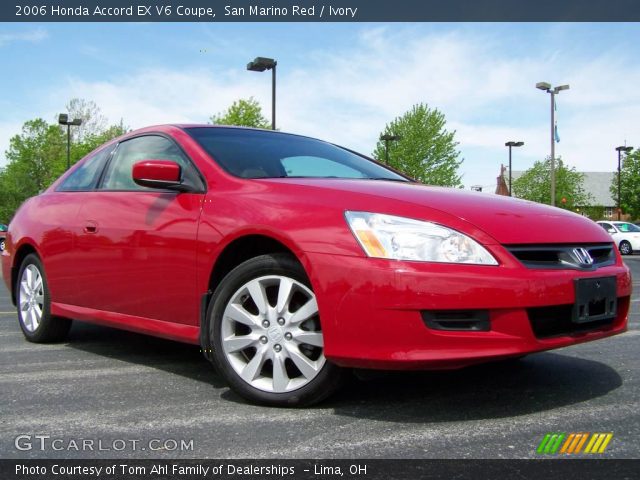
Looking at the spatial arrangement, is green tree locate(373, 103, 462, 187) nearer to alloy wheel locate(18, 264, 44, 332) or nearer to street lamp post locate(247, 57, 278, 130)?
street lamp post locate(247, 57, 278, 130)

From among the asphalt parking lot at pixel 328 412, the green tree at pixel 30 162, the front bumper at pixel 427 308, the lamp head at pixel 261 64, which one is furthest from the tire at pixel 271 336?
the green tree at pixel 30 162

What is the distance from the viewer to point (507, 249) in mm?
2898

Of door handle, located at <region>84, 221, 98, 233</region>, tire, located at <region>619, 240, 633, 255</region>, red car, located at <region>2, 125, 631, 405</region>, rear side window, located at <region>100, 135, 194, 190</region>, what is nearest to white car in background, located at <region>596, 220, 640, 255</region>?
tire, located at <region>619, 240, 633, 255</region>

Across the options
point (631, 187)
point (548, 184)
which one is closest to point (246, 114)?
point (631, 187)

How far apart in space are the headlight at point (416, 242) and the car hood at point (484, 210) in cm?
7

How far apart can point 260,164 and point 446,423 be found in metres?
1.80

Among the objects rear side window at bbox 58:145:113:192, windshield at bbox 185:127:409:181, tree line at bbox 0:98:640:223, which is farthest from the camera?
tree line at bbox 0:98:640:223

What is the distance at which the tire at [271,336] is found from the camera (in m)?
3.08

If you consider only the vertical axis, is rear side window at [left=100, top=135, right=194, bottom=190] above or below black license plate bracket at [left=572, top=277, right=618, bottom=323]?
above

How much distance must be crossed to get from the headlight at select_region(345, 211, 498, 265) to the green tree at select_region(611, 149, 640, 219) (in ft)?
155

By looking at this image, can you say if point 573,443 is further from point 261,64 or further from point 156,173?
point 261,64

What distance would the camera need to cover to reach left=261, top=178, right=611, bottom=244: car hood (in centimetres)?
299

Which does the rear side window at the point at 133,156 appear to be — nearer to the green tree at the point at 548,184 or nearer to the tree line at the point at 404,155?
the tree line at the point at 404,155

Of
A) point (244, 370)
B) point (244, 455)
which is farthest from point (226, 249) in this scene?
point (244, 455)
